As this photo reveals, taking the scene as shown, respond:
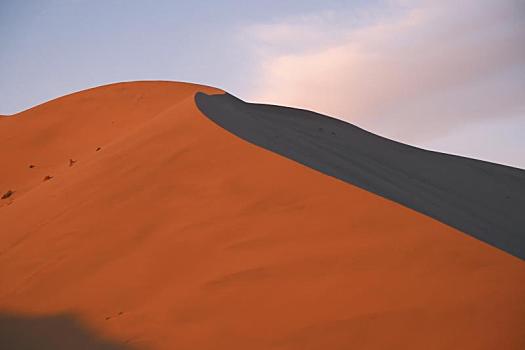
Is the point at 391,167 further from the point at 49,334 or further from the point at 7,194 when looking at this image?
the point at 49,334

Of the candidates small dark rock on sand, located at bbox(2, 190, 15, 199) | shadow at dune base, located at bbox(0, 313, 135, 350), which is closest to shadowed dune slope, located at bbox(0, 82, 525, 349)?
shadow at dune base, located at bbox(0, 313, 135, 350)

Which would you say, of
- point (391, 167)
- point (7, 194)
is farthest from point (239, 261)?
point (7, 194)

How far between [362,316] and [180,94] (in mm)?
8230

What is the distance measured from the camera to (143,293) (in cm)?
518

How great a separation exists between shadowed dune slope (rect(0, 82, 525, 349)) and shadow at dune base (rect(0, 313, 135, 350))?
47 millimetres

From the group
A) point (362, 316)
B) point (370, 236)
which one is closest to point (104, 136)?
point (370, 236)

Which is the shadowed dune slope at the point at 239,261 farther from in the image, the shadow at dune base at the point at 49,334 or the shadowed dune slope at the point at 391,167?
the shadowed dune slope at the point at 391,167

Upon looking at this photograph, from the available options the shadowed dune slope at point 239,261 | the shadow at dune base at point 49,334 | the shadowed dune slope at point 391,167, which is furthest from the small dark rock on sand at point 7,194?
the shadow at dune base at point 49,334

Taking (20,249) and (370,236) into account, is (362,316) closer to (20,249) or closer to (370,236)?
(370,236)

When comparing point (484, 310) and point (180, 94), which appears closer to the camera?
point (484, 310)

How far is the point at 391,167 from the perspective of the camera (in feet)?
30.6

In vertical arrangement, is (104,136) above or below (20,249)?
above

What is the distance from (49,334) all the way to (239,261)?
52.4 inches

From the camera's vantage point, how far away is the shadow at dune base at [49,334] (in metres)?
4.64
